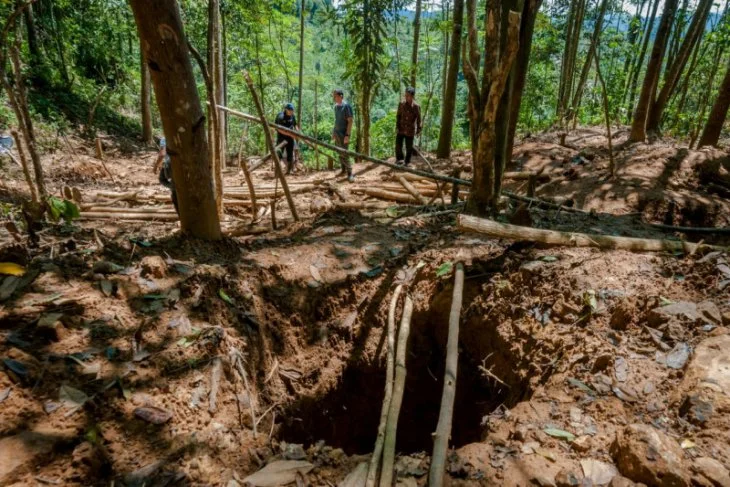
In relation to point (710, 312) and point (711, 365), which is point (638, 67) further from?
point (711, 365)

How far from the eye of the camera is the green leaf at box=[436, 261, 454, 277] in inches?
137

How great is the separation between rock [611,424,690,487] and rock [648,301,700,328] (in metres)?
0.88

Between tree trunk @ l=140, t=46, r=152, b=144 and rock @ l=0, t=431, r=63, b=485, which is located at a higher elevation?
tree trunk @ l=140, t=46, r=152, b=144

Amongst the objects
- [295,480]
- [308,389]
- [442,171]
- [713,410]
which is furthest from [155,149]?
[713,410]

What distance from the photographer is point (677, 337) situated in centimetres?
239

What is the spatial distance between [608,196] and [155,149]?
13975 millimetres

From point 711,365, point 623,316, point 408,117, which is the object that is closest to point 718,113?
point 408,117

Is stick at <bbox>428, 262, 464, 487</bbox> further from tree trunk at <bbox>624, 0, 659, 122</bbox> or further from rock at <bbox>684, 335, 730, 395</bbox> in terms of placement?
tree trunk at <bbox>624, 0, 659, 122</bbox>

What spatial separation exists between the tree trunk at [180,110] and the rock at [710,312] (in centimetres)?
361

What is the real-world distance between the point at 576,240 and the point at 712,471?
2050 millimetres

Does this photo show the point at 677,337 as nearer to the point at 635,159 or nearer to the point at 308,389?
the point at 308,389

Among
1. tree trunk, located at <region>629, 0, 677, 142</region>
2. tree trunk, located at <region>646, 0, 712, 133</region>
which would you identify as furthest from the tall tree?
tree trunk, located at <region>646, 0, 712, 133</region>

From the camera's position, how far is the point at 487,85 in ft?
11.6

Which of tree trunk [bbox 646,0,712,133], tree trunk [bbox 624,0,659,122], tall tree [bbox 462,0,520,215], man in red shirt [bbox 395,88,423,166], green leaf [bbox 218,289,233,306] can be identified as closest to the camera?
green leaf [bbox 218,289,233,306]
